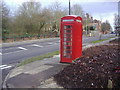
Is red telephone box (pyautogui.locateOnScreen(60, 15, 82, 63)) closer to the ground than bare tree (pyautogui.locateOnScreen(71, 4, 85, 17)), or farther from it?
closer to the ground

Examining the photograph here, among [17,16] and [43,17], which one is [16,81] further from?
[43,17]

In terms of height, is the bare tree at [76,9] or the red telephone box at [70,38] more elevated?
the bare tree at [76,9]

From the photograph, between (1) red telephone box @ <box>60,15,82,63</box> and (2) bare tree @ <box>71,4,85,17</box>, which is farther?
(2) bare tree @ <box>71,4,85,17</box>

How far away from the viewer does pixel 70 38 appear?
22.9 feet

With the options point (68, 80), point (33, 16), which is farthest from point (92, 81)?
point (33, 16)

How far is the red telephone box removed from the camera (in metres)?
6.80

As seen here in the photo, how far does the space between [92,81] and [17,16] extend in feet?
95.9

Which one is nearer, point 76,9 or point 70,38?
point 70,38

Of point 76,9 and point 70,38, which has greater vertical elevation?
point 76,9

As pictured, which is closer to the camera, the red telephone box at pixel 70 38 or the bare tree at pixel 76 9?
the red telephone box at pixel 70 38

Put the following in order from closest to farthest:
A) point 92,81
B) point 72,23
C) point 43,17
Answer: point 92,81 < point 72,23 < point 43,17

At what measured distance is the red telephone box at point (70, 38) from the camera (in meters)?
6.80

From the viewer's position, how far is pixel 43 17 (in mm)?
35969

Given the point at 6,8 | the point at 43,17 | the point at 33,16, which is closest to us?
the point at 6,8
